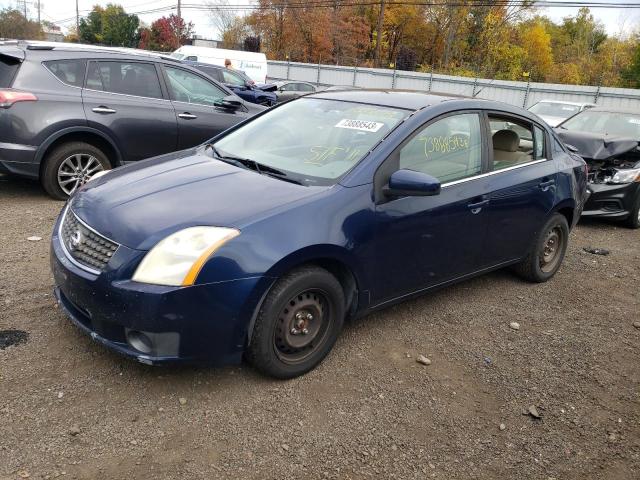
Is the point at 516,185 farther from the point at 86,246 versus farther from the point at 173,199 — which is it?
the point at 86,246

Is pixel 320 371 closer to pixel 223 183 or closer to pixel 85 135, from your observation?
pixel 223 183

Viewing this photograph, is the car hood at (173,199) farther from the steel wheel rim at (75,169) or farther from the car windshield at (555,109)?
the car windshield at (555,109)

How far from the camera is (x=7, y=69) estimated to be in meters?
5.99

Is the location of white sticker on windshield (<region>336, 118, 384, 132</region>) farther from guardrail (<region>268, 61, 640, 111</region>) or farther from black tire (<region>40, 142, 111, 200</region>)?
guardrail (<region>268, 61, 640, 111</region>)

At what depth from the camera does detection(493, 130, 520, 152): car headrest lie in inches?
174

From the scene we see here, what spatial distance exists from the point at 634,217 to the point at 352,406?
622 cm

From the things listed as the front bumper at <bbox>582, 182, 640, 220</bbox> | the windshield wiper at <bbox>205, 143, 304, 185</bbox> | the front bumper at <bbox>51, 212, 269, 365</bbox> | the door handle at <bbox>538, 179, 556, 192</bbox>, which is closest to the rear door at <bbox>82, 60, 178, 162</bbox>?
the windshield wiper at <bbox>205, 143, 304, 185</bbox>

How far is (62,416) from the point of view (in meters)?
2.76

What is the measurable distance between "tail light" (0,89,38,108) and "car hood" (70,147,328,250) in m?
2.84

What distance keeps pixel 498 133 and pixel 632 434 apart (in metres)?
2.35

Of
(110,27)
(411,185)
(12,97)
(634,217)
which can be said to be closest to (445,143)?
(411,185)

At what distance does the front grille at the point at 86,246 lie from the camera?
2.90 m

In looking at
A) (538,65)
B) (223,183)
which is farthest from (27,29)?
(223,183)

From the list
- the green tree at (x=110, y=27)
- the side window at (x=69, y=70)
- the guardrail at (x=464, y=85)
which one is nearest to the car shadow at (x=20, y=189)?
the side window at (x=69, y=70)
